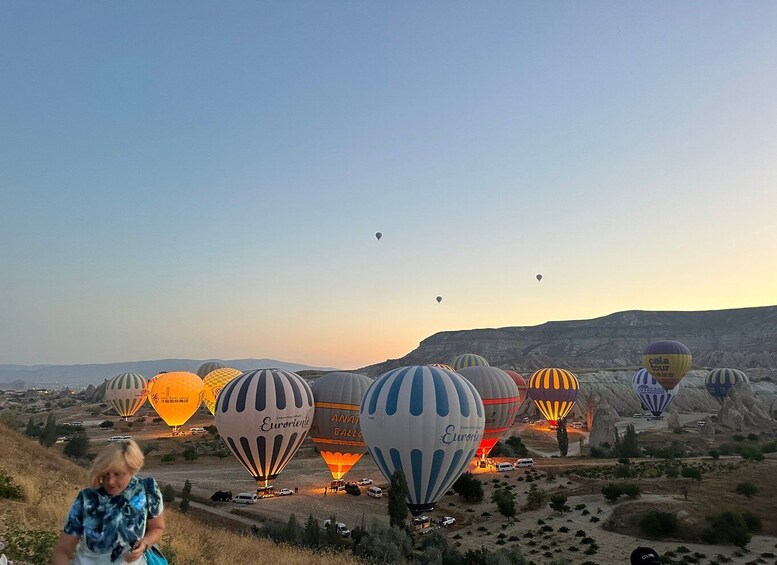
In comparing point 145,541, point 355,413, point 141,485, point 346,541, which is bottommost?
point 346,541

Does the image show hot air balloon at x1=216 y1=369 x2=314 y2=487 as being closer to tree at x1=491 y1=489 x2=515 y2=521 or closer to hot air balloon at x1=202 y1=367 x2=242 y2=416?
tree at x1=491 y1=489 x2=515 y2=521

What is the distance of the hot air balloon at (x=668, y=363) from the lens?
214 feet

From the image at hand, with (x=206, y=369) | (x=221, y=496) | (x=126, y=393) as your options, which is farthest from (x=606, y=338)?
(x=221, y=496)

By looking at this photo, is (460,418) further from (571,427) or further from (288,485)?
(571,427)

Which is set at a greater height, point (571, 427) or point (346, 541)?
point (346, 541)

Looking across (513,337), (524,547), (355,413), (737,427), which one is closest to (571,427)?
(737,427)

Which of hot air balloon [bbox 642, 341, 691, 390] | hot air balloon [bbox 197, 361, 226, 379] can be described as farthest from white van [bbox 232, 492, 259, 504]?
hot air balloon [bbox 642, 341, 691, 390]

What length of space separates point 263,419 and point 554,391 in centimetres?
4086

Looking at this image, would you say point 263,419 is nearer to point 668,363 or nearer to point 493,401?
point 493,401

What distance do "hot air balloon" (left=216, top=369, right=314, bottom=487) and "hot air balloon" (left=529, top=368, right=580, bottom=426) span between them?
37363 mm

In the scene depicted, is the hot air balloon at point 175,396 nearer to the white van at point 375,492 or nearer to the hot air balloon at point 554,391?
the white van at point 375,492

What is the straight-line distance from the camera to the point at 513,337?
575 feet

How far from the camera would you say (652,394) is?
71.5m

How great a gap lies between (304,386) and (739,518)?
21.7 metres
